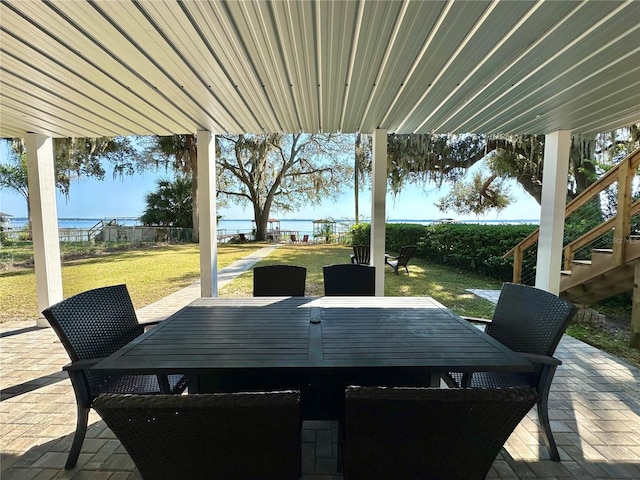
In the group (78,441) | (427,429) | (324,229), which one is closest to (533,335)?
(427,429)

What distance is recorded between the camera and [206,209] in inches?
136

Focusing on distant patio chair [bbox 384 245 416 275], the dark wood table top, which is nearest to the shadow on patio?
the dark wood table top

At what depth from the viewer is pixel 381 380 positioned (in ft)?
4.76

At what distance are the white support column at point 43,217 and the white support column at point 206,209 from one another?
5.85 ft

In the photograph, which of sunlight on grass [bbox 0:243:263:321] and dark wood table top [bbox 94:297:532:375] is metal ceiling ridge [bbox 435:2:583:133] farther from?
sunlight on grass [bbox 0:243:263:321]

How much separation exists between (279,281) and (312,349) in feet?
4.25

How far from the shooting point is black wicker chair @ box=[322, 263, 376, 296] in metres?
2.56

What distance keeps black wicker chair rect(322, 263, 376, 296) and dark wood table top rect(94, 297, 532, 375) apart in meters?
0.60

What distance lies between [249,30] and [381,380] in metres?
1.95

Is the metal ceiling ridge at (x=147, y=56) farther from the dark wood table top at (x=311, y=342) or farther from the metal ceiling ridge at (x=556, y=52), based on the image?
the metal ceiling ridge at (x=556, y=52)

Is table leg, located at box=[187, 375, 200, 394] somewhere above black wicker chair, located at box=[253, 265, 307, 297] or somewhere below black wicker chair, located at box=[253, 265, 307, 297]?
below

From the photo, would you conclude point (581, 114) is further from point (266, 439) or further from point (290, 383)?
point (266, 439)

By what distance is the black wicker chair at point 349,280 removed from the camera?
2.56 metres

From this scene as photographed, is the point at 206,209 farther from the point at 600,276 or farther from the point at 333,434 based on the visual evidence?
the point at 600,276
